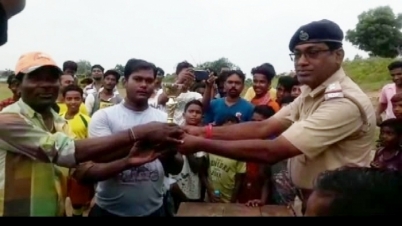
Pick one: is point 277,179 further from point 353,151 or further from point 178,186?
point 353,151

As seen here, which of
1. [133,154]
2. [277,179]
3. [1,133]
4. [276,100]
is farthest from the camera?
[276,100]

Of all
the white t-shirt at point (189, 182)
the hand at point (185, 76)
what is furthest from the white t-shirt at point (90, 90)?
the white t-shirt at point (189, 182)

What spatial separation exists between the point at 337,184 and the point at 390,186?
106mm

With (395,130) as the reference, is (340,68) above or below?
above

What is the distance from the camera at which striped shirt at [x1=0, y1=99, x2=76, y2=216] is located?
2105 millimetres

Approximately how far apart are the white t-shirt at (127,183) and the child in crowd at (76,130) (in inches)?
7.4

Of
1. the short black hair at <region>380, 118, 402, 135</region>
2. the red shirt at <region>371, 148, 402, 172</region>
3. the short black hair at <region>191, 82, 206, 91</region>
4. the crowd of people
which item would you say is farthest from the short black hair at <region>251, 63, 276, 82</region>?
the crowd of people

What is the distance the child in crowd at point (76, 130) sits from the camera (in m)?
3.50

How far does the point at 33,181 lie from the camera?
2162 millimetres

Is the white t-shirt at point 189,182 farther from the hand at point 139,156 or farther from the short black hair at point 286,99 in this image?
the hand at point 139,156

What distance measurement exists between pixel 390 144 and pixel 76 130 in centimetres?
200

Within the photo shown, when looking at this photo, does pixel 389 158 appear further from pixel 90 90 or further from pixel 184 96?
pixel 90 90

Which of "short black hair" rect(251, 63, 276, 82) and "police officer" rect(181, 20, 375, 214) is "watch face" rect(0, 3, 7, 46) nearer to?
"police officer" rect(181, 20, 375, 214)

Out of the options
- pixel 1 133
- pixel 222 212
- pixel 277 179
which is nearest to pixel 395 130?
pixel 277 179
